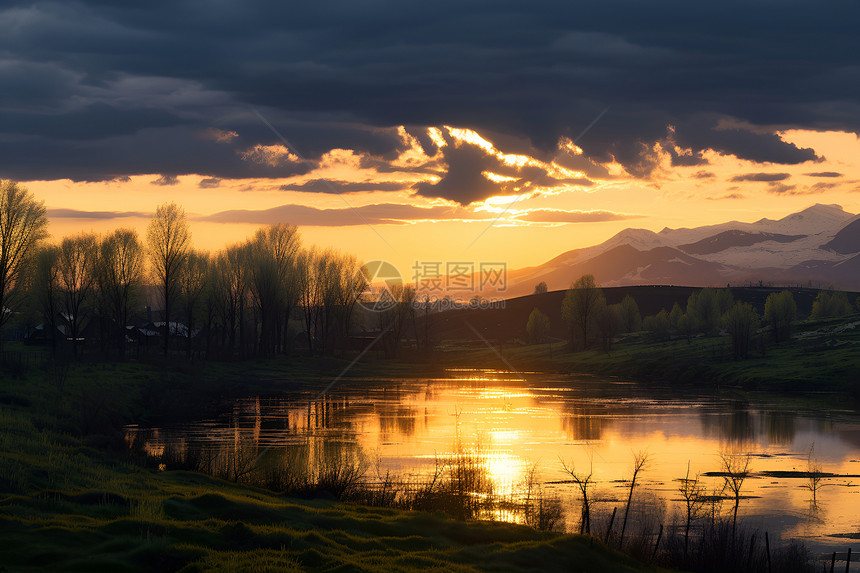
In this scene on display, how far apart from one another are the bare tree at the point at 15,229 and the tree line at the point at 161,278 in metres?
0.11

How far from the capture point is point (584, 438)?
50656mm

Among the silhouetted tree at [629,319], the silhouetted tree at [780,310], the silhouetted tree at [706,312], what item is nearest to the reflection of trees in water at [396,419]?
the silhouetted tree at [780,310]

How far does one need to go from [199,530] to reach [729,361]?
107 metres

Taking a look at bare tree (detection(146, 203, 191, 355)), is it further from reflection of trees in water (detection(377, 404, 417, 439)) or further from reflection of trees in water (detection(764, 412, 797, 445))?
reflection of trees in water (detection(764, 412, 797, 445))

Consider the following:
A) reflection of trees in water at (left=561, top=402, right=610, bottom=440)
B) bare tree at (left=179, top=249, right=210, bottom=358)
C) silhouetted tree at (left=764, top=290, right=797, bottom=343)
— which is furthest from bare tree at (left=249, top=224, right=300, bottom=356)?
silhouetted tree at (left=764, top=290, right=797, bottom=343)

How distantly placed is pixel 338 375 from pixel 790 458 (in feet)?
235

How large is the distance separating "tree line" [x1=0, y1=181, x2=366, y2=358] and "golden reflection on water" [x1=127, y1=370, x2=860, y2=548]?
1415 inches

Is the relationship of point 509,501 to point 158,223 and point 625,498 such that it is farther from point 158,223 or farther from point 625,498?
point 158,223

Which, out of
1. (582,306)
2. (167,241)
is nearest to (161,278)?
(167,241)

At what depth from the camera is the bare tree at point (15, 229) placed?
8419 centimetres

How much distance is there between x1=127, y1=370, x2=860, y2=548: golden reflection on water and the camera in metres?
33.8

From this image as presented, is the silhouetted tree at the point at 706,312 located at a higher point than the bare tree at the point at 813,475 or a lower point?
higher

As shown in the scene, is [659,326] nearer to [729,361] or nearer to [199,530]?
[729,361]

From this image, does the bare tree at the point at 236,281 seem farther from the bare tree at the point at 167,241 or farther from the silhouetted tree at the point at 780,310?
the silhouetted tree at the point at 780,310
